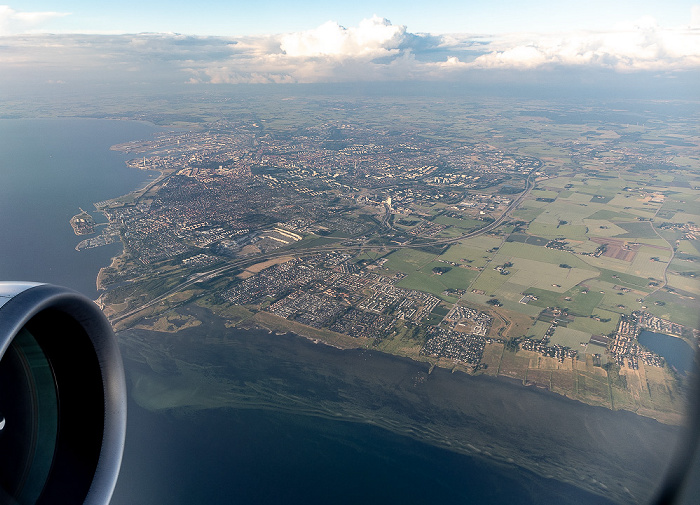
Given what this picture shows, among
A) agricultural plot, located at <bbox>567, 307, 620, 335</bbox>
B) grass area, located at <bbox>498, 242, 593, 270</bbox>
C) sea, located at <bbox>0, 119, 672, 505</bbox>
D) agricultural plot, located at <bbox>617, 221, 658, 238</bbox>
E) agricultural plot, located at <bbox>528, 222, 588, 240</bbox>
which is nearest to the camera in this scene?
sea, located at <bbox>0, 119, 672, 505</bbox>

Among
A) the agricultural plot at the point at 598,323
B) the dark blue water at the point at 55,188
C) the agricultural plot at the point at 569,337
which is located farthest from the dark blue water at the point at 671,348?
the dark blue water at the point at 55,188

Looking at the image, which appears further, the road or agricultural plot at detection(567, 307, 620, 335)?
the road

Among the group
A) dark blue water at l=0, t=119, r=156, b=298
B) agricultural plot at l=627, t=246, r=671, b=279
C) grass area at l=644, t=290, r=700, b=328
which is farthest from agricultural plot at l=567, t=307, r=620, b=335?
dark blue water at l=0, t=119, r=156, b=298

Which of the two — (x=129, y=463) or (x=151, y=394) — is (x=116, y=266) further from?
(x=129, y=463)

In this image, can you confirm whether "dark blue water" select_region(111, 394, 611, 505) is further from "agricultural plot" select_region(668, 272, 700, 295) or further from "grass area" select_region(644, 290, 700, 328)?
"agricultural plot" select_region(668, 272, 700, 295)

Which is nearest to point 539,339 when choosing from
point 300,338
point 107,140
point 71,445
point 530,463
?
point 530,463

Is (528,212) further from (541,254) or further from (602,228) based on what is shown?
(541,254)
